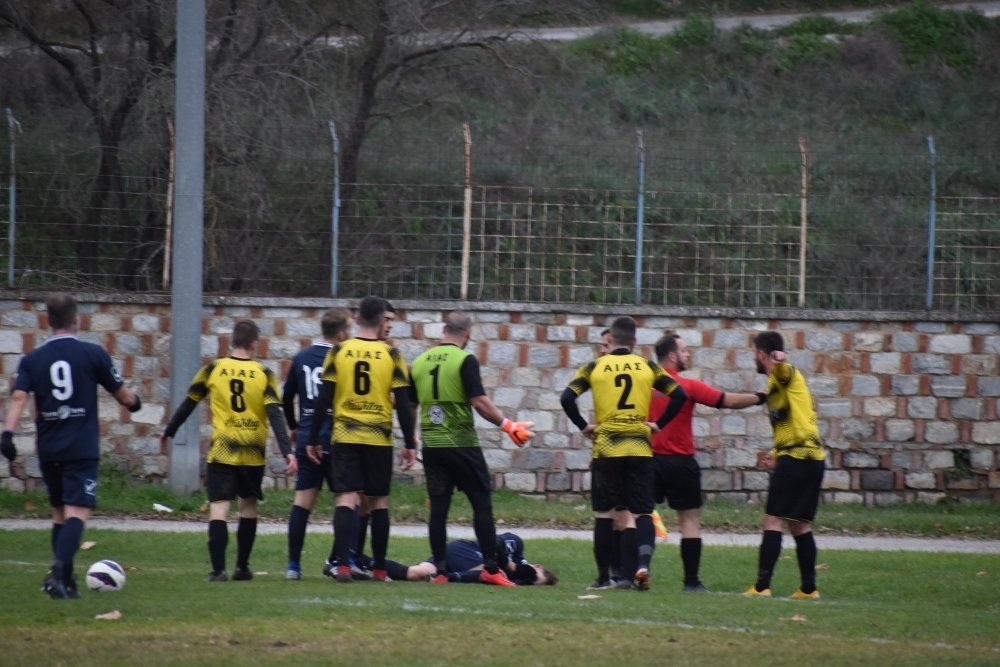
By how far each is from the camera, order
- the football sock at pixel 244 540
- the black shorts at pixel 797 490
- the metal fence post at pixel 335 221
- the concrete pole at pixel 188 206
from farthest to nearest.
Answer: the metal fence post at pixel 335 221, the concrete pole at pixel 188 206, the black shorts at pixel 797 490, the football sock at pixel 244 540

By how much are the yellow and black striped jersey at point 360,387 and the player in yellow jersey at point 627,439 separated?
1565mm

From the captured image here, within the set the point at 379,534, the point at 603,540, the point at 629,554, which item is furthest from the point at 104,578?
the point at 629,554

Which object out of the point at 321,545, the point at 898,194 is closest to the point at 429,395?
the point at 321,545

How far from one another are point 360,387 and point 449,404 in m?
0.72

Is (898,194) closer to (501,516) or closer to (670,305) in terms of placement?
(670,305)

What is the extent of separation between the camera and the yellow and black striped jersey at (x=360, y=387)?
8.98 m

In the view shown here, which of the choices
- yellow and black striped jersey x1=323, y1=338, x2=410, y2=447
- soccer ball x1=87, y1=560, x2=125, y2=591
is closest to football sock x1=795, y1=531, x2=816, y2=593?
yellow and black striped jersey x1=323, y1=338, x2=410, y2=447

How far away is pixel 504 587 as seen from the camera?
9258 millimetres

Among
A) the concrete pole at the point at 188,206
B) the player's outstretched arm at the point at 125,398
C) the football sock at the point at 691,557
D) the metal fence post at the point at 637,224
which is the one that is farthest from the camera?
the metal fence post at the point at 637,224

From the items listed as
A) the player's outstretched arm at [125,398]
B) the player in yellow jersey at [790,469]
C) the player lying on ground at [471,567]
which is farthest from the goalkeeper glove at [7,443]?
the player in yellow jersey at [790,469]

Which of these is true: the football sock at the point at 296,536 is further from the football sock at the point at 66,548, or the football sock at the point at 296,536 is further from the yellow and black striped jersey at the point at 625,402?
the yellow and black striped jersey at the point at 625,402

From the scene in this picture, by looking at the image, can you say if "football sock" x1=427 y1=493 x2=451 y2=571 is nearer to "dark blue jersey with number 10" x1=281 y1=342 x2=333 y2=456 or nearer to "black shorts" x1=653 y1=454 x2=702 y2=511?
"dark blue jersey with number 10" x1=281 y1=342 x2=333 y2=456

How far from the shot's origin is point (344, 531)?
8945 mm

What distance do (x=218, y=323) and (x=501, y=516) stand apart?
420 cm
